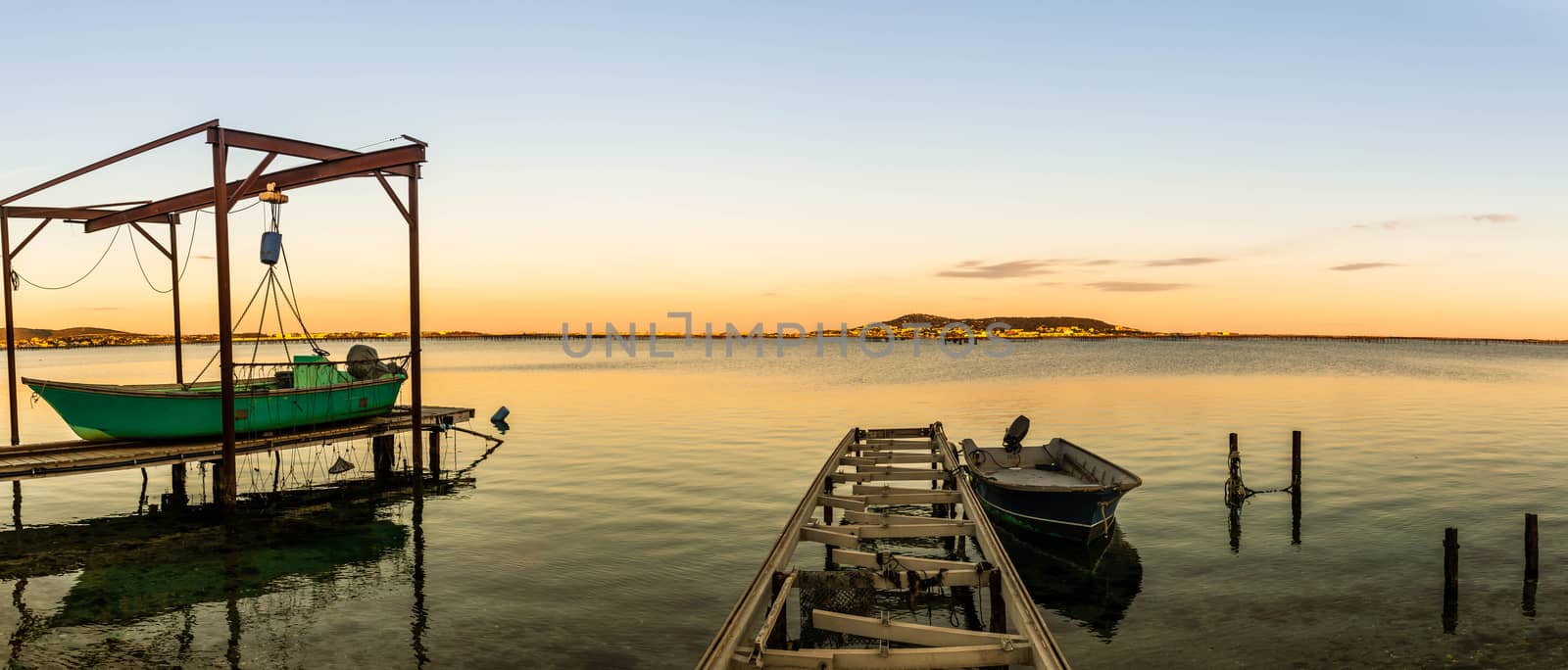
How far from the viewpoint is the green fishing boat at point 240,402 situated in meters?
19.5

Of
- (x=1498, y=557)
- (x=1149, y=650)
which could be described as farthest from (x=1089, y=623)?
(x=1498, y=557)

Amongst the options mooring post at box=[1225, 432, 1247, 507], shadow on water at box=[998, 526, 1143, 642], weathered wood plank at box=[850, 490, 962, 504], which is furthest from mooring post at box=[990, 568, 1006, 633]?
mooring post at box=[1225, 432, 1247, 507]

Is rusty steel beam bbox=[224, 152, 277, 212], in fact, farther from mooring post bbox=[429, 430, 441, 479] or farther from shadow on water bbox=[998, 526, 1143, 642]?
shadow on water bbox=[998, 526, 1143, 642]

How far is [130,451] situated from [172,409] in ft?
5.93

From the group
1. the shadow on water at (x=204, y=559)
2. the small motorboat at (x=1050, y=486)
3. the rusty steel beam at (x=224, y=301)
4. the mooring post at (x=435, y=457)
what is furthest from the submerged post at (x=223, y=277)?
the small motorboat at (x=1050, y=486)

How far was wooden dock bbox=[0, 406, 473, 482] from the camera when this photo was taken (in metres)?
16.5

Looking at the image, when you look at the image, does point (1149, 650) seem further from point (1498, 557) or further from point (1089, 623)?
point (1498, 557)

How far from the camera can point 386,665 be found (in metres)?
11.2

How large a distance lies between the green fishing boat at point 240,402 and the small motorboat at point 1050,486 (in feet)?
59.2

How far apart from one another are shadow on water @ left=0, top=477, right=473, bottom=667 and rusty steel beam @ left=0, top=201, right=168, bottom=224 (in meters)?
9.96

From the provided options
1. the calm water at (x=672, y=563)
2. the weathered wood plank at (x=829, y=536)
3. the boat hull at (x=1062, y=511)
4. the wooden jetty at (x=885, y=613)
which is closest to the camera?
the wooden jetty at (x=885, y=613)

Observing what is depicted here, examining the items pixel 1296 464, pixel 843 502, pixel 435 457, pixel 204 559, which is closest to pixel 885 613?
pixel 843 502

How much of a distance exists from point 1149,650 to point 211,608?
1464cm

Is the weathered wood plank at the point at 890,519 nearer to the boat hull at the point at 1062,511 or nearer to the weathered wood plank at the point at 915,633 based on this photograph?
the boat hull at the point at 1062,511
